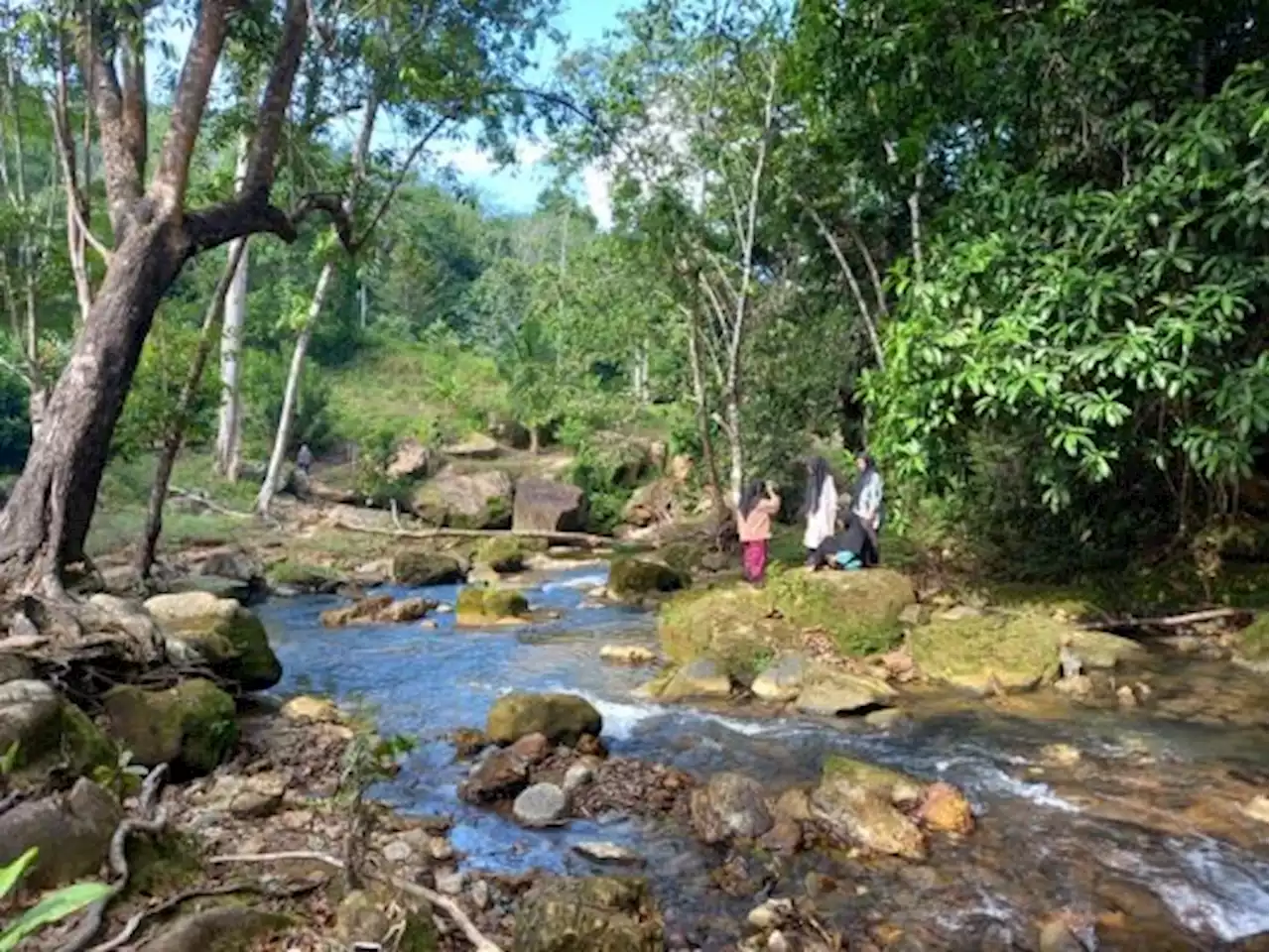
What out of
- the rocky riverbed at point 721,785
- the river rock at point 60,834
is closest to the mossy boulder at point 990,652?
the rocky riverbed at point 721,785

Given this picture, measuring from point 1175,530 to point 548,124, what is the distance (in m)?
9.88

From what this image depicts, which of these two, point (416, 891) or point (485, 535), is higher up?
point (485, 535)

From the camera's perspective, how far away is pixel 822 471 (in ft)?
36.5

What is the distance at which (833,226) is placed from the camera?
13.8 m

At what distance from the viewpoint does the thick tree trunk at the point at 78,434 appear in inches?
296

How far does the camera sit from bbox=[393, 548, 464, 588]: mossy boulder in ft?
53.4

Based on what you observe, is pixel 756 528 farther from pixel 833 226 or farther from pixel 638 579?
pixel 833 226

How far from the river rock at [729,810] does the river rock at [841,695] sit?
2116 millimetres

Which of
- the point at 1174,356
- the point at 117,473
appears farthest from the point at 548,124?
the point at 117,473

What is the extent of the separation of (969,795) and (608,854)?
2.40 m

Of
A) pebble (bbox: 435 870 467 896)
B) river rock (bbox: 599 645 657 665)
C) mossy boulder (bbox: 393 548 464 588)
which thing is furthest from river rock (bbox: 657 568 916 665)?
mossy boulder (bbox: 393 548 464 588)

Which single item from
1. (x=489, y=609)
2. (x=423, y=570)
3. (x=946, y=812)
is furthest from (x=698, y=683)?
(x=423, y=570)

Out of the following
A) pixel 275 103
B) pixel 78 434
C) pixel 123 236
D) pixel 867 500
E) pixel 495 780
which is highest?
pixel 275 103

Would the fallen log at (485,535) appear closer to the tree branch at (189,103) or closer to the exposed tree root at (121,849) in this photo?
the tree branch at (189,103)
